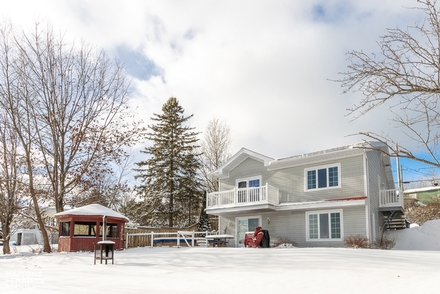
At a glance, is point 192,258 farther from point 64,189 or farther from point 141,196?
point 141,196

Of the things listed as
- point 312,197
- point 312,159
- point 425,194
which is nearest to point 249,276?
point 312,197

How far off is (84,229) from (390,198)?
49.6 feet

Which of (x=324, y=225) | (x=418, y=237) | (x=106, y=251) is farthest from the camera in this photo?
(x=418, y=237)

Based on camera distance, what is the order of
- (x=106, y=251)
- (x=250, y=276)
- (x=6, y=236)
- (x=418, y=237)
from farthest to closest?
(x=418, y=237) < (x=6, y=236) < (x=106, y=251) < (x=250, y=276)

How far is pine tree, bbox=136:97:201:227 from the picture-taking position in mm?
33344

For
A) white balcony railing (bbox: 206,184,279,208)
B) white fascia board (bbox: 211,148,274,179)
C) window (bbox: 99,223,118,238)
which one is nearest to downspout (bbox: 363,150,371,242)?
white balcony railing (bbox: 206,184,279,208)

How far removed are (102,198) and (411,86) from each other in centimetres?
2172

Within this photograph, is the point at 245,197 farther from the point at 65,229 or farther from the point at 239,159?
the point at 65,229

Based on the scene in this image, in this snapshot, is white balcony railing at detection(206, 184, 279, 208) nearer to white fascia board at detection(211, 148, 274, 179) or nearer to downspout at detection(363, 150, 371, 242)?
white fascia board at detection(211, 148, 274, 179)

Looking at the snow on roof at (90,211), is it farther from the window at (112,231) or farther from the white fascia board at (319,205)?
the white fascia board at (319,205)

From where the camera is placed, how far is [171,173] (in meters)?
33.6

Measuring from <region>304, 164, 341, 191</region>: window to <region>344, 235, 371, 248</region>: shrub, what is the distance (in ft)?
9.13

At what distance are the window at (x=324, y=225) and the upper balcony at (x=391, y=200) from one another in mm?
2682

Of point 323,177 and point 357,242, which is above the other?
point 323,177
